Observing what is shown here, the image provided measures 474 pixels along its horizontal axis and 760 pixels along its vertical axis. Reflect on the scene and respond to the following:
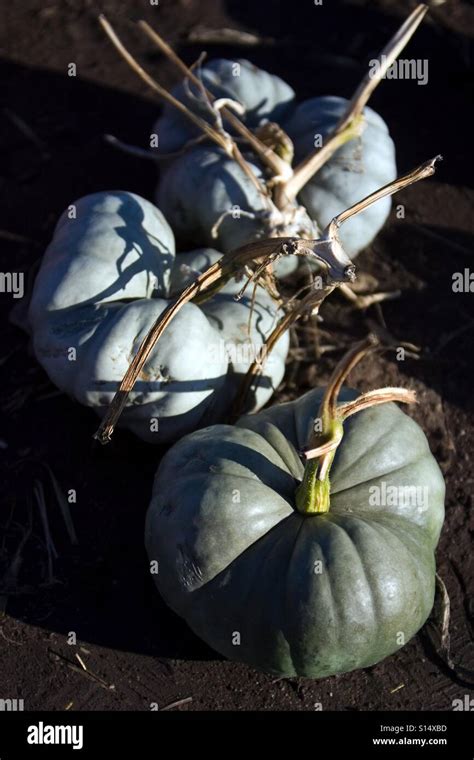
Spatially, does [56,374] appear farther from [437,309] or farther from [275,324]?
[437,309]

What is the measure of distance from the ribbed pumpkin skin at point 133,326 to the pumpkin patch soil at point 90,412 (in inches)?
18.2

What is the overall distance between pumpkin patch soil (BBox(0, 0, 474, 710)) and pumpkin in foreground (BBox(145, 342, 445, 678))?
15.2 inches

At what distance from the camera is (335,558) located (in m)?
4.01

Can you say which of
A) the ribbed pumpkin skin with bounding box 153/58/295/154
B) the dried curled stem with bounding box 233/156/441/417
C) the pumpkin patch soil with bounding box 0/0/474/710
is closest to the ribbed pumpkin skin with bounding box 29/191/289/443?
the dried curled stem with bounding box 233/156/441/417

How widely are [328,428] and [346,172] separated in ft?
6.45

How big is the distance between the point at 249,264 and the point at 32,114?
102 inches

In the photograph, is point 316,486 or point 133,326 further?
point 133,326

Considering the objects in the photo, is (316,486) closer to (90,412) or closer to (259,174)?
(90,412)

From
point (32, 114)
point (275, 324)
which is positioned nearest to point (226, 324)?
point (275, 324)

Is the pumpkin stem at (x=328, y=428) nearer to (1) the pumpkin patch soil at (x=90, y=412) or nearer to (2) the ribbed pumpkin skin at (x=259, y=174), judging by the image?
(1) the pumpkin patch soil at (x=90, y=412)

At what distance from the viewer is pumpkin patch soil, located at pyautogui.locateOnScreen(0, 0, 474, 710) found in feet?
14.9

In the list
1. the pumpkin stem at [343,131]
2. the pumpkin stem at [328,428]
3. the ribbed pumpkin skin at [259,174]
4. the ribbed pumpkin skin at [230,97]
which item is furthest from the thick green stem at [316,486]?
the ribbed pumpkin skin at [230,97]

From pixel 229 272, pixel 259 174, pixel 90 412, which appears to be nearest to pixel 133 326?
pixel 229 272

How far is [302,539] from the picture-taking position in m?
4.10
